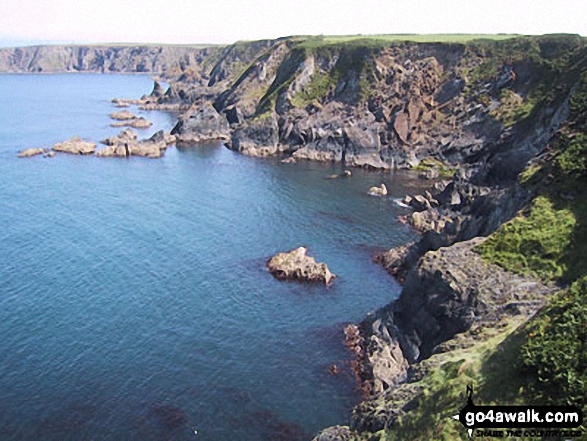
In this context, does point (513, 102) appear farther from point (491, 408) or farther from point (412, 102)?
point (491, 408)

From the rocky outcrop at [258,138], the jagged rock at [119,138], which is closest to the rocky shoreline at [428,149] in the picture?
the rocky outcrop at [258,138]

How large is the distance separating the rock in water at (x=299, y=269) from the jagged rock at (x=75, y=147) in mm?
107111

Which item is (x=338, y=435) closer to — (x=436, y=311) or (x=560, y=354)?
(x=560, y=354)

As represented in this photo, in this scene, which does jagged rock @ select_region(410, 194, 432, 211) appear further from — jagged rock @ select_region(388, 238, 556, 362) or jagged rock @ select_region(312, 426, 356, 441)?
jagged rock @ select_region(312, 426, 356, 441)

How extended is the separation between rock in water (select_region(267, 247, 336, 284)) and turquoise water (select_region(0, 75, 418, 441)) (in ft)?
6.10

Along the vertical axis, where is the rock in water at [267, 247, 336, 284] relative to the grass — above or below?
below

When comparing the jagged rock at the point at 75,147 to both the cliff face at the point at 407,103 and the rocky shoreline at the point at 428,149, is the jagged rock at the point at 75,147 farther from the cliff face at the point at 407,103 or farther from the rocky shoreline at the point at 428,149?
the cliff face at the point at 407,103

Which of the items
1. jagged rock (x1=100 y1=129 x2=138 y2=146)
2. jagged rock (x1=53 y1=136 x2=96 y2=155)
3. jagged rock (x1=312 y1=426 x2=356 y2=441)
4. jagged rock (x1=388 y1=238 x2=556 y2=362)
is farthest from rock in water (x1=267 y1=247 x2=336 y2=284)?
jagged rock (x1=100 y1=129 x2=138 y2=146)

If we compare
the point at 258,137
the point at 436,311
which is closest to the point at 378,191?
the point at 258,137

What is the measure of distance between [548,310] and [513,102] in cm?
12338

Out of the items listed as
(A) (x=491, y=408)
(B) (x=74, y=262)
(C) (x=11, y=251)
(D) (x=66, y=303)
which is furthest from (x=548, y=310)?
(C) (x=11, y=251)

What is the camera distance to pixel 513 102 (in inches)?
5778

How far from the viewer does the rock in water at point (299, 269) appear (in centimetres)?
8356

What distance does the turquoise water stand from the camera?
53844 millimetres
